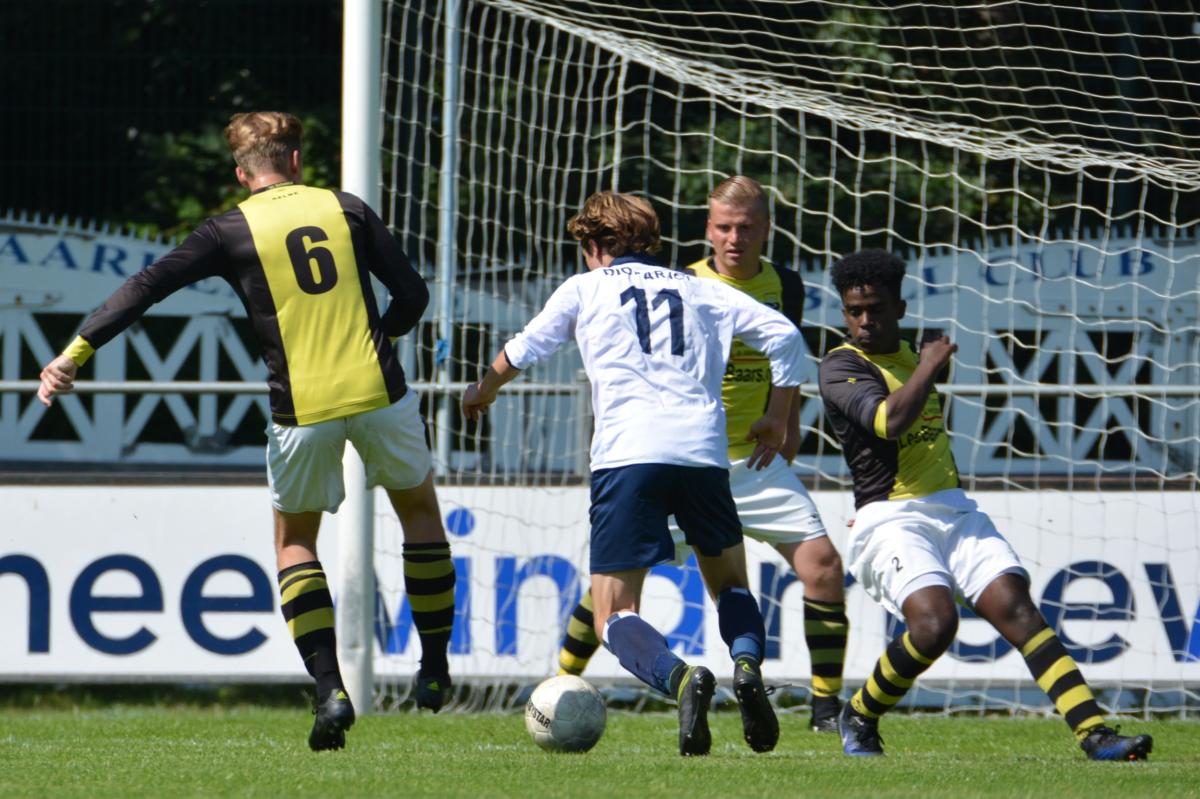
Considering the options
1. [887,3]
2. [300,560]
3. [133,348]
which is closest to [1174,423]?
[887,3]

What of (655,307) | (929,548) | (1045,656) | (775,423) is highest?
(655,307)

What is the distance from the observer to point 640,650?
5.04 meters

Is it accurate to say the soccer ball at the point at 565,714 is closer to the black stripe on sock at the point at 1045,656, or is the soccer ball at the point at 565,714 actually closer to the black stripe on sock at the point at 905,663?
the black stripe on sock at the point at 905,663

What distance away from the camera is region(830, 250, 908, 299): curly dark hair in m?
5.61

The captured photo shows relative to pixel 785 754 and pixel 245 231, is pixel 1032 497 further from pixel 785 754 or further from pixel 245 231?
A: pixel 245 231

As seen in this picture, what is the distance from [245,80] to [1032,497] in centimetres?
705

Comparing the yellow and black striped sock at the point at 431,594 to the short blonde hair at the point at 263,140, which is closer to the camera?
the short blonde hair at the point at 263,140

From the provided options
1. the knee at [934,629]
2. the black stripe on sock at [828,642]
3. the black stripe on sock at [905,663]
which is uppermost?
the knee at [934,629]

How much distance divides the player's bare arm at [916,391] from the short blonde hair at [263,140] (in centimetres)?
208

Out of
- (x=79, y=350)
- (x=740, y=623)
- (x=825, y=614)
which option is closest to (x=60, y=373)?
(x=79, y=350)

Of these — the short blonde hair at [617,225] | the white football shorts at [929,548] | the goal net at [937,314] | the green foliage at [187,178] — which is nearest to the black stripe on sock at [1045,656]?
the white football shorts at [929,548]

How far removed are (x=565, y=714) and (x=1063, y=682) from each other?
5.04ft

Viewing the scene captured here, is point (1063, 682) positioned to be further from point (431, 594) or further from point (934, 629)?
point (431, 594)

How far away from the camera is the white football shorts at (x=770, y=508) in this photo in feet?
21.0
